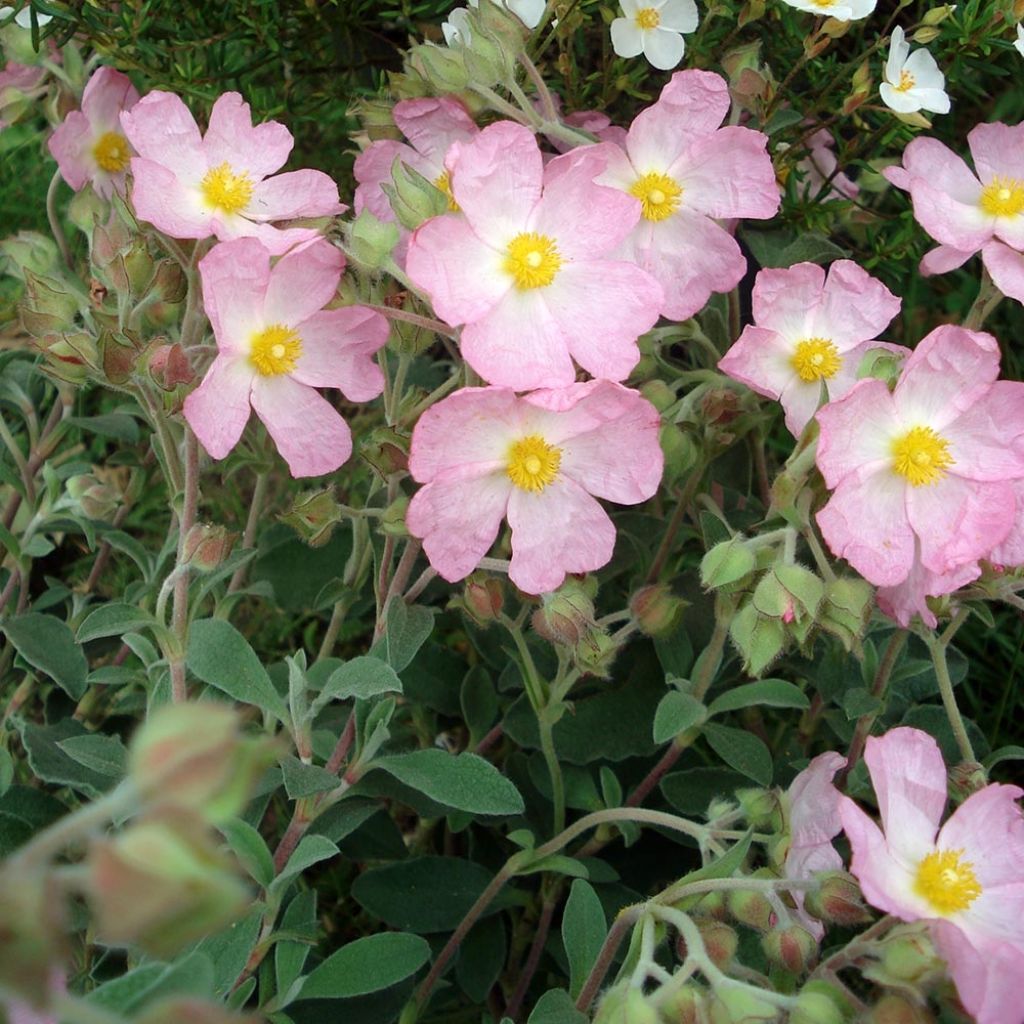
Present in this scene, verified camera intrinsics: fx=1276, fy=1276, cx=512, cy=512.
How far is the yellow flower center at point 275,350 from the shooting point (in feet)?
4.19

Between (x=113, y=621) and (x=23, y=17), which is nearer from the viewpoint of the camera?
(x=113, y=621)

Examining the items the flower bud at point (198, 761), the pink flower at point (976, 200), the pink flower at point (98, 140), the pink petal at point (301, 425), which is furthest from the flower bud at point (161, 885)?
the pink flower at point (98, 140)

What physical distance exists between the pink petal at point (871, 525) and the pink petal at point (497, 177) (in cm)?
36

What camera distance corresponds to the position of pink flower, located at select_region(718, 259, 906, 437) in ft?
4.56

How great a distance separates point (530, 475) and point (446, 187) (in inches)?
15.1

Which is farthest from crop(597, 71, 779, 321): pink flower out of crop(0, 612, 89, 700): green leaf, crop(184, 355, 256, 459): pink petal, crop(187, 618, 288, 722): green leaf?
crop(0, 612, 89, 700): green leaf

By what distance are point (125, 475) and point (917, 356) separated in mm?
1763

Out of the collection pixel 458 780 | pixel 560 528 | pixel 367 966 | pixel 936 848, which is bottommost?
pixel 367 966

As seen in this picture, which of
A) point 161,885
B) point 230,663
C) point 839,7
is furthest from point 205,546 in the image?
point 839,7

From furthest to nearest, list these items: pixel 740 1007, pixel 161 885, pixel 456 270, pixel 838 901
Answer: pixel 456 270, pixel 838 901, pixel 740 1007, pixel 161 885

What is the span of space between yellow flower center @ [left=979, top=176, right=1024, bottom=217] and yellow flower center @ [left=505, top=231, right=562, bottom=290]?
563mm

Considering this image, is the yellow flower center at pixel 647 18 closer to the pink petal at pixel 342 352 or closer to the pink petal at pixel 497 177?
the pink petal at pixel 497 177

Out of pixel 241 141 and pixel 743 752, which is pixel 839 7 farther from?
pixel 743 752

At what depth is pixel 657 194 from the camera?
1.44 meters
